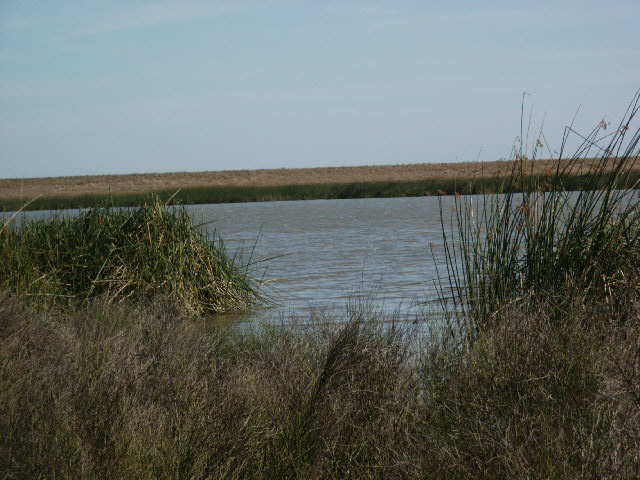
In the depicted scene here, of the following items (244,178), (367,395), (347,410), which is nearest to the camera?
(347,410)

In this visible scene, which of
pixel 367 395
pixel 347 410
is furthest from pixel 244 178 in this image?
pixel 347 410

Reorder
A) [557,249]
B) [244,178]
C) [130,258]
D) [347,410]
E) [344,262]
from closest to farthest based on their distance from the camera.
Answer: [347,410] < [557,249] < [130,258] < [344,262] < [244,178]

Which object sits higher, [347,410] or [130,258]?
[130,258]

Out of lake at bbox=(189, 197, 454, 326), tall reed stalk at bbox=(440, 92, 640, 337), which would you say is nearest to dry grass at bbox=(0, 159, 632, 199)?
lake at bbox=(189, 197, 454, 326)

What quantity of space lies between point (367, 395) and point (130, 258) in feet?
16.1

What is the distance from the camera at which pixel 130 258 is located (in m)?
8.23

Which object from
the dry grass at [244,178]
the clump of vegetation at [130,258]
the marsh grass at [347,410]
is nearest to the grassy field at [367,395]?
the marsh grass at [347,410]

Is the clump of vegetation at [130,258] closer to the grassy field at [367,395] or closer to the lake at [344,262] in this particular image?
the lake at [344,262]

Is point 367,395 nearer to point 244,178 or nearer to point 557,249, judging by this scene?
point 557,249

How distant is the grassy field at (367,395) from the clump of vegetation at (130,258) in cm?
270

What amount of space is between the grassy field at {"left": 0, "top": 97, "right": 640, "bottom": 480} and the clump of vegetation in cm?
270

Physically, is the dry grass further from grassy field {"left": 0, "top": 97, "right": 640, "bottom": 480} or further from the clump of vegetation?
grassy field {"left": 0, "top": 97, "right": 640, "bottom": 480}

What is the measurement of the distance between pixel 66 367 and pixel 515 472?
93.7 inches

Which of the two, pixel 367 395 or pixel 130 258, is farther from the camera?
pixel 130 258
